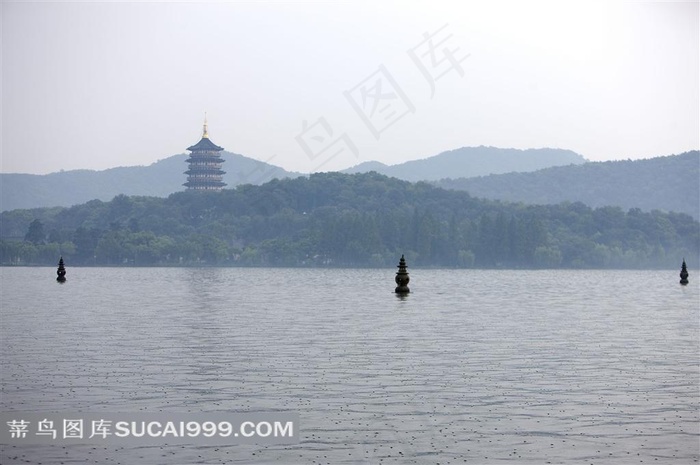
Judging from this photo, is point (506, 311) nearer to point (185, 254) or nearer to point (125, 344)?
point (125, 344)

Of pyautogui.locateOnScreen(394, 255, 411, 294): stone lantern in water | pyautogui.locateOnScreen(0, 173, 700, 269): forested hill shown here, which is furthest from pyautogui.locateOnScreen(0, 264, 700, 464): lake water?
pyautogui.locateOnScreen(0, 173, 700, 269): forested hill

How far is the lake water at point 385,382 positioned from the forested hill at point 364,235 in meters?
124

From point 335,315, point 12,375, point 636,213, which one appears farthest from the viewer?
point 636,213

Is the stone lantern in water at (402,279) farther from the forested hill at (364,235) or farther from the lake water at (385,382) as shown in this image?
the forested hill at (364,235)

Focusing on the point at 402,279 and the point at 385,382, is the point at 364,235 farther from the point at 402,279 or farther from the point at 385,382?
the point at 385,382

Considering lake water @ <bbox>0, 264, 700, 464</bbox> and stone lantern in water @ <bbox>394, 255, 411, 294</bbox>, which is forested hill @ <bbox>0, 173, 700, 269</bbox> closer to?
A: stone lantern in water @ <bbox>394, 255, 411, 294</bbox>

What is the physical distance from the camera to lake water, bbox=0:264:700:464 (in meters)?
14.5

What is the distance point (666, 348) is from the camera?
1078 inches

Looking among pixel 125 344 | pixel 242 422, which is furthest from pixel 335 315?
pixel 242 422

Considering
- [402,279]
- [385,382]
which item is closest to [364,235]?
[402,279]

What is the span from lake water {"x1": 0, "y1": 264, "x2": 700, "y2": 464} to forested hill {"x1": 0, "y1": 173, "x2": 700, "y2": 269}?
124493 millimetres

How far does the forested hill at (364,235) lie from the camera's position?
6427 inches

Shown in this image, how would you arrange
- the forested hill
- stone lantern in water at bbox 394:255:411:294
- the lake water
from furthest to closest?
the forested hill, stone lantern in water at bbox 394:255:411:294, the lake water

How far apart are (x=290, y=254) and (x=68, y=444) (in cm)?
15224
